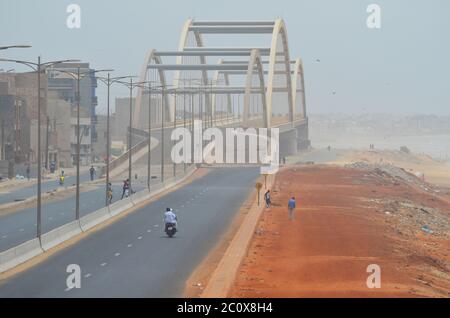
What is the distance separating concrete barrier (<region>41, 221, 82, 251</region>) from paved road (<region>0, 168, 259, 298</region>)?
0.77 m

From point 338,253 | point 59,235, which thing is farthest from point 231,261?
point 59,235

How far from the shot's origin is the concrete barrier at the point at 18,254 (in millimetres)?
38847

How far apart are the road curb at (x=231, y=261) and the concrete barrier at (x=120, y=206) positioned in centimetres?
719

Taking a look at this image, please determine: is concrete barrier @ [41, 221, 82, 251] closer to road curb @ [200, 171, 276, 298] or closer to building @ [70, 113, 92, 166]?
road curb @ [200, 171, 276, 298]

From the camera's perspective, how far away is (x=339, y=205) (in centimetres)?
7731

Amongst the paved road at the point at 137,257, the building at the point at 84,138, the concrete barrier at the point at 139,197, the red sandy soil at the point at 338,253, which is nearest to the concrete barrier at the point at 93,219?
the paved road at the point at 137,257

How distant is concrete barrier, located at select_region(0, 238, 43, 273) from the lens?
127 ft

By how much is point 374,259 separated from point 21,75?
91.1 metres

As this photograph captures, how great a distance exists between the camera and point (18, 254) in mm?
40875

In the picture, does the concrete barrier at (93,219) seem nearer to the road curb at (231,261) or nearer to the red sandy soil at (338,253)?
the road curb at (231,261)

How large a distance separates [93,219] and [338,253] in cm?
1605

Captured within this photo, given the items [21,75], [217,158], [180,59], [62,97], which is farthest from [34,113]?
[180,59]

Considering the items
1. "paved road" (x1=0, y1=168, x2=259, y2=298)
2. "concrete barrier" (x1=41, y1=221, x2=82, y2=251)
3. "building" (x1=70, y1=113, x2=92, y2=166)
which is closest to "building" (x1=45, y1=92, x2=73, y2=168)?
"building" (x1=70, y1=113, x2=92, y2=166)

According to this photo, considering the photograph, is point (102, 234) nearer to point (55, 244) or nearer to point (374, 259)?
point (55, 244)
